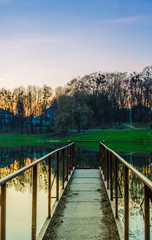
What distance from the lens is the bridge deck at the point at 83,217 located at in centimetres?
409

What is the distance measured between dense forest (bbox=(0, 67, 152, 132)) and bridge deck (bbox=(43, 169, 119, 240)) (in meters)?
45.5

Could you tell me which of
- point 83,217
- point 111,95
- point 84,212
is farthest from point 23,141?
point 83,217

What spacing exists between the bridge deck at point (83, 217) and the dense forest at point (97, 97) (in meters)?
45.5

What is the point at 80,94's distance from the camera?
5291 centimetres

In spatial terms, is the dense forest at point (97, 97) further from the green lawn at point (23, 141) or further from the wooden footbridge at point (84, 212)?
the wooden footbridge at point (84, 212)

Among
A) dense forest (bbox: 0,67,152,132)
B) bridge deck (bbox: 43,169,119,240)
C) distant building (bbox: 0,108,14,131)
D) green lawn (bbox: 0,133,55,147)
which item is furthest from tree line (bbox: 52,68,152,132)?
bridge deck (bbox: 43,169,119,240)

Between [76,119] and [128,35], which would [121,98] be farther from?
[128,35]

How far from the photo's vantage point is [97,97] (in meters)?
63.0

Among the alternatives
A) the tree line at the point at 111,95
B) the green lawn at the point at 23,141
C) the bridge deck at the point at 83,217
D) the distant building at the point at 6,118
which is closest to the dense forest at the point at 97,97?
the tree line at the point at 111,95

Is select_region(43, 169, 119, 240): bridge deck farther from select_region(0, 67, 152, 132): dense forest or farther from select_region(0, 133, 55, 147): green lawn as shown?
select_region(0, 67, 152, 132): dense forest

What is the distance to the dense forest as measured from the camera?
5756 cm

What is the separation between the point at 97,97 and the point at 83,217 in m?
58.6

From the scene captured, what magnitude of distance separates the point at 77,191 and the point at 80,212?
67.9 inches

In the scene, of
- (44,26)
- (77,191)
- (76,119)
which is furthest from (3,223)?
(76,119)
